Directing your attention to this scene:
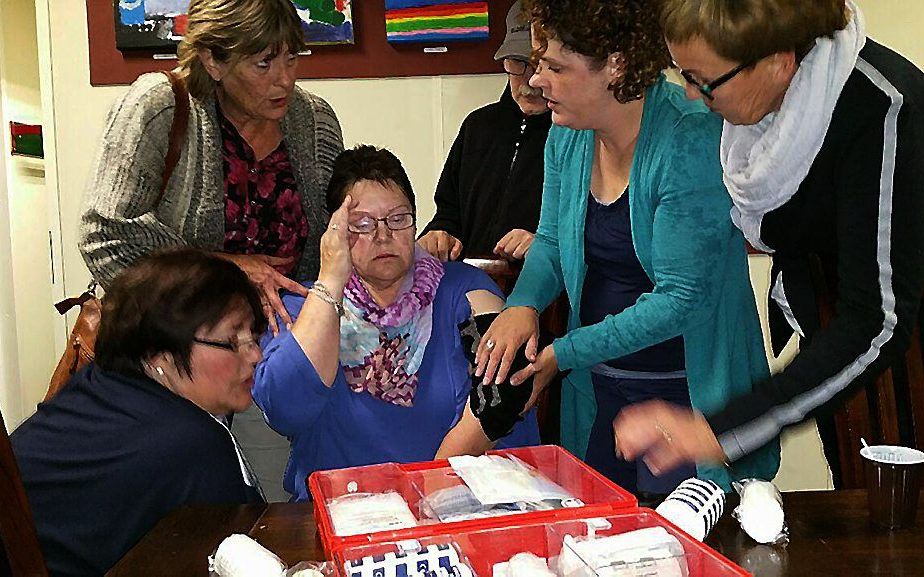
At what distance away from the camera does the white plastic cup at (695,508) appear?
1.13m

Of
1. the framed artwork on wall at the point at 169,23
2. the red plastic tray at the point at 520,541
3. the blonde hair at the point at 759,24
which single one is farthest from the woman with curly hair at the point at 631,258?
the framed artwork on wall at the point at 169,23

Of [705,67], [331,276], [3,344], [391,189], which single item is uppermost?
[705,67]

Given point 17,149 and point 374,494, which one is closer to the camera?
point 374,494

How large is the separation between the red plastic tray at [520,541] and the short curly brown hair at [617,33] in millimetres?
932

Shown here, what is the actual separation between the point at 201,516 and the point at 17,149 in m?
3.64

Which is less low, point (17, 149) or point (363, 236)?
point (17, 149)

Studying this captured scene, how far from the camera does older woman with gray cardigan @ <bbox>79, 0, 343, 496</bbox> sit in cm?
193

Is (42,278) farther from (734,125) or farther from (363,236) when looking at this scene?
(734,125)

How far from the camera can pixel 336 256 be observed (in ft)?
6.16

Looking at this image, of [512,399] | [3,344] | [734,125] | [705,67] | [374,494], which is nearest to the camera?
[374,494]

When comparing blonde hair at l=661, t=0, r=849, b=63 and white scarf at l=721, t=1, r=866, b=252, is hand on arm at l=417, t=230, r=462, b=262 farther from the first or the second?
blonde hair at l=661, t=0, r=849, b=63

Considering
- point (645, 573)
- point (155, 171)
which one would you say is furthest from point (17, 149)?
point (645, 573)

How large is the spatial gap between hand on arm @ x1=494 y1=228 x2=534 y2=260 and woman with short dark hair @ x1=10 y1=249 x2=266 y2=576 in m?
0.60

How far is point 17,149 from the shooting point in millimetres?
4352
